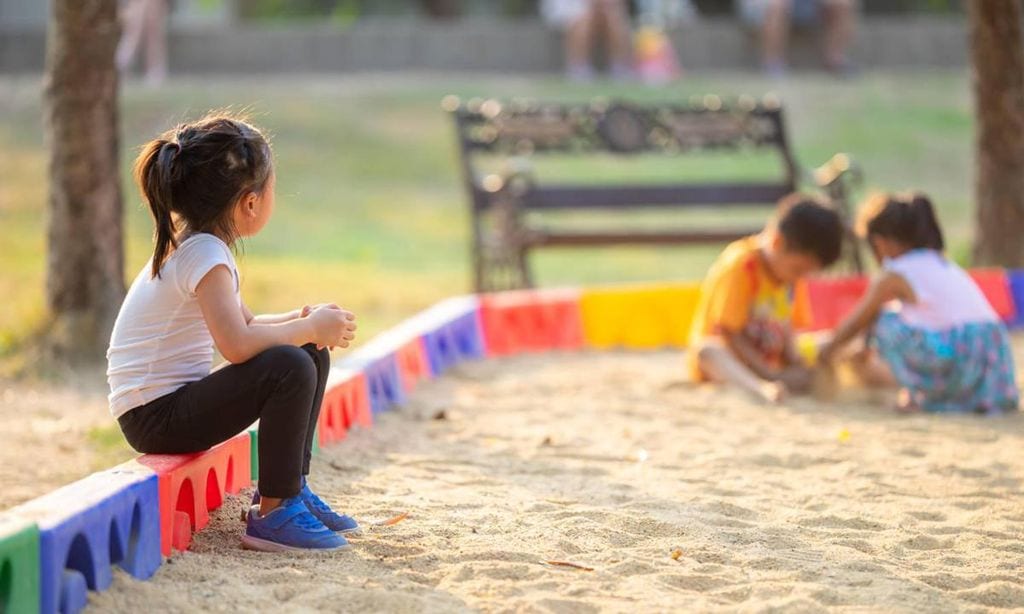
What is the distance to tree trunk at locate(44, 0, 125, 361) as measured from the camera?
247 inches

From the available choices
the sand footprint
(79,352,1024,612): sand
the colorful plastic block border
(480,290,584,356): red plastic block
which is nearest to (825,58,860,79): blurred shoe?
the colorful plastic block border

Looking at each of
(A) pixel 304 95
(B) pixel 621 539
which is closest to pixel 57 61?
(B) pixel 621 539

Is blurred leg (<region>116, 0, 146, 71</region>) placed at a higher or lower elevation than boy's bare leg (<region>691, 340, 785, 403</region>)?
higher

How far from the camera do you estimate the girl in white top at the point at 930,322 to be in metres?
5.41

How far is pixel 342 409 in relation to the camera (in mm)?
4699

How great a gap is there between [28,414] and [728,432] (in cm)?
273

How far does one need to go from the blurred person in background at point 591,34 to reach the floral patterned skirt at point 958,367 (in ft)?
37.0

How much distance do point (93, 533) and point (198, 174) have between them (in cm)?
92

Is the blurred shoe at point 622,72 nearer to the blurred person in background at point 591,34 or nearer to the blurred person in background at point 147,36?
the blurred person in background at point 591,34

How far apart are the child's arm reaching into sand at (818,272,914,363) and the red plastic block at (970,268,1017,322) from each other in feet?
7.05

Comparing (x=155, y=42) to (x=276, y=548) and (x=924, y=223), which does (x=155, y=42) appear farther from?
(x=276, y=548)

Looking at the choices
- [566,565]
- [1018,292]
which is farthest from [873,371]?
[566,565]

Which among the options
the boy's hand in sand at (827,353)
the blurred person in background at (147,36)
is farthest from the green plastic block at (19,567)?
the blurred person in background at (147,36)

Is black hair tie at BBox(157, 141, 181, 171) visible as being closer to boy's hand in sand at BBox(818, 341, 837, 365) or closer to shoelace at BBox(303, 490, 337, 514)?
shoelace at BBox(303, 490, 337, 514)
